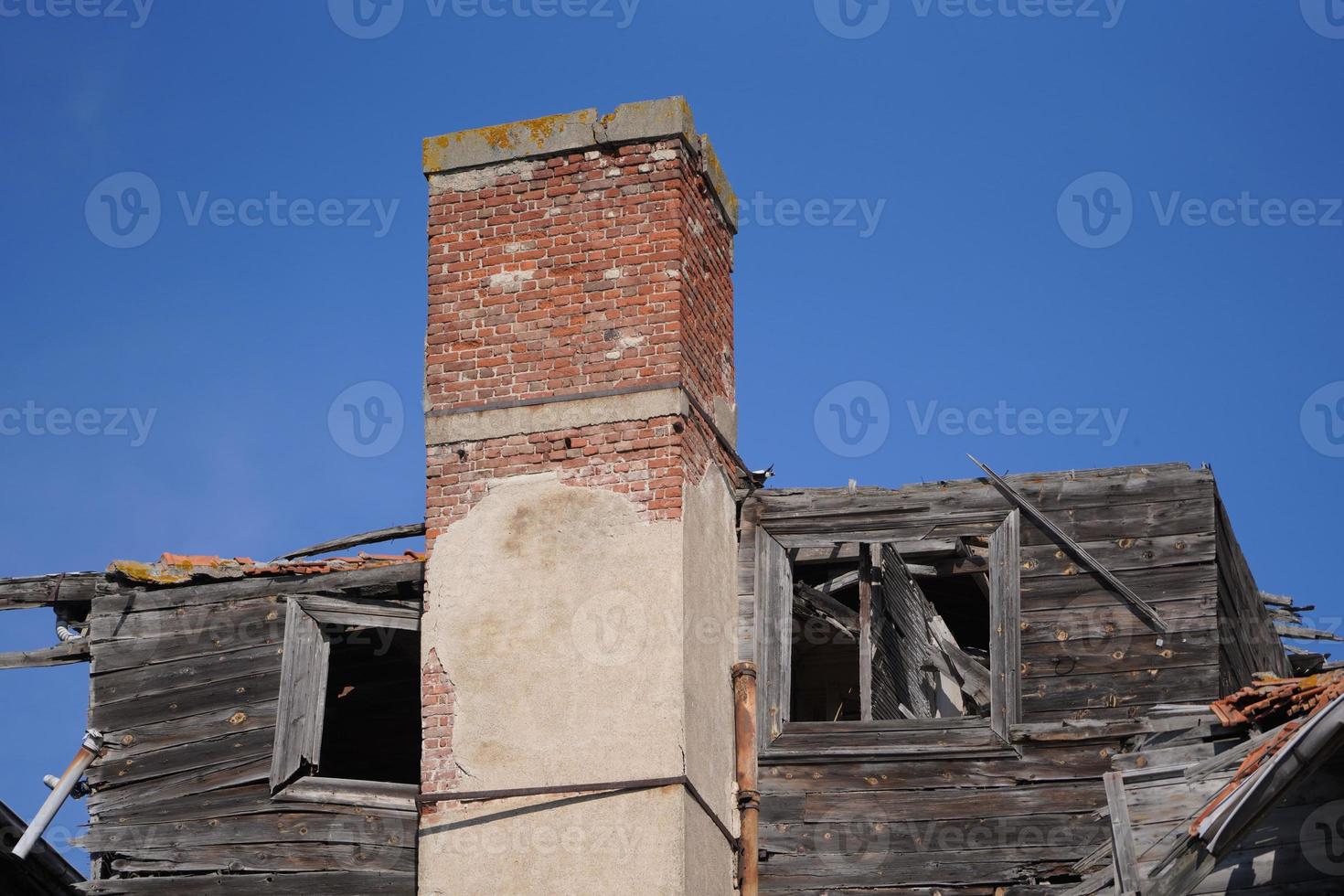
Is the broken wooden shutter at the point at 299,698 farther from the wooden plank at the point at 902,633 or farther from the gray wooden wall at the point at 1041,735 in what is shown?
the wooden plank at the point at 902,633

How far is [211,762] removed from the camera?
14.4 meters

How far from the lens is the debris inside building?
1266 centimetres

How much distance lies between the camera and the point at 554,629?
13039 mm

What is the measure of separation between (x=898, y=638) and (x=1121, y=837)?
4751mm

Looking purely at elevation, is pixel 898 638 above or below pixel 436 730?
above

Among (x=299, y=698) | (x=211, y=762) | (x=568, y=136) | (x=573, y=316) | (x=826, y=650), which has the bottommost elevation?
(x=211, y=762)

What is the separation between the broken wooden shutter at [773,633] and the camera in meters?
13.7

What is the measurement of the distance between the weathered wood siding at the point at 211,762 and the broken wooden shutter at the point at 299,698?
86 millimetres


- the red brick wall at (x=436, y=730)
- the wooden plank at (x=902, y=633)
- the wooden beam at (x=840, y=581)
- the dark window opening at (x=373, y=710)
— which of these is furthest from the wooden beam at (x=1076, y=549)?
the dark window opening at (x=373, y=710)

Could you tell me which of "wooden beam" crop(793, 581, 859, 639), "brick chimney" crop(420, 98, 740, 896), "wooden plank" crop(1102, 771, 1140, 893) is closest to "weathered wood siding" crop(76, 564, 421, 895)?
"brick chimney" crop(420, 98, 740, 896)

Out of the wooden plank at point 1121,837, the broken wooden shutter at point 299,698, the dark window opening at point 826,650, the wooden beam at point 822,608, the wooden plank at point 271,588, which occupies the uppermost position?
the dark window opening at point 826,650

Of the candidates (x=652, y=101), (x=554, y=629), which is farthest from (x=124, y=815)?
(x=652, y=101)

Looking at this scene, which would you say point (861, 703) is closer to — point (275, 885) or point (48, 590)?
point (275, 885)

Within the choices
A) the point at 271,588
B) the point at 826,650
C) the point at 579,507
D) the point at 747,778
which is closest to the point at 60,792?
the point at 271,588
